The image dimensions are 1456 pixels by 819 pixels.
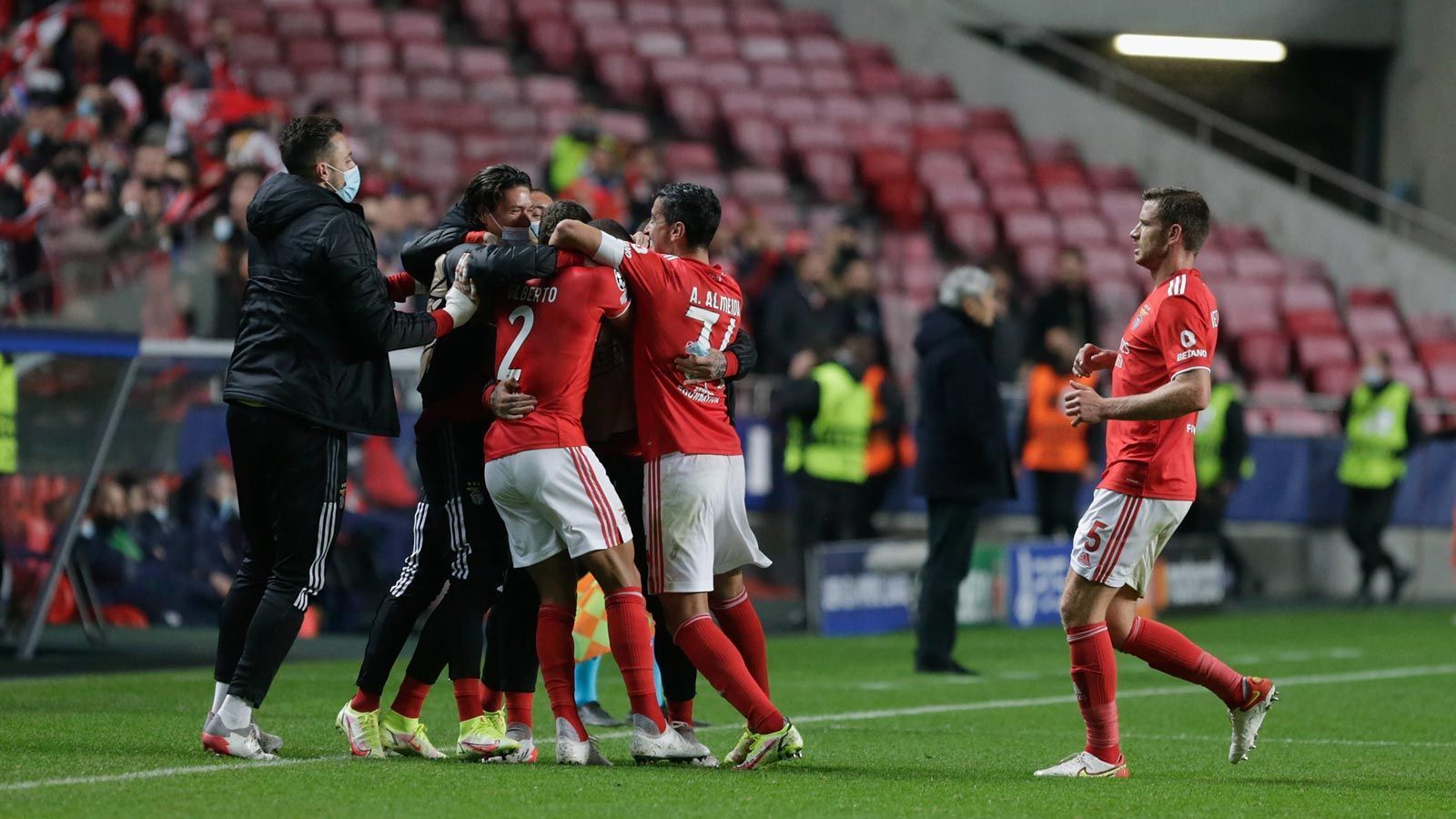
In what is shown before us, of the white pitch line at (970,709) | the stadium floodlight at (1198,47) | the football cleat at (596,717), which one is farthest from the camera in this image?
the stadium floodlight at (1198,47)

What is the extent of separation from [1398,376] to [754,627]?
15250 mm

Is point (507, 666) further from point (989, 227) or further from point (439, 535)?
point (989, 227)

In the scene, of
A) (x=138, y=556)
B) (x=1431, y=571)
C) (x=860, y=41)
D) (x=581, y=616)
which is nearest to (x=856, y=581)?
(x=138, y=556)


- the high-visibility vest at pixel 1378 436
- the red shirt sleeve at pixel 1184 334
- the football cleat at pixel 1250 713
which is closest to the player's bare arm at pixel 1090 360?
the red shirt sleeve at pixel 1184 334

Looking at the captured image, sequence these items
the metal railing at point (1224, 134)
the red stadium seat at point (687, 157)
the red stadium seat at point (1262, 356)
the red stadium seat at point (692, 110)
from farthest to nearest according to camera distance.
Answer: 1. the metal railing at point (1224, 134)
2. the red stadium seat at point (692, 110)
3. the red stadium seat at point (1262, 356)
4. the red stadium seat at point (687, 157)

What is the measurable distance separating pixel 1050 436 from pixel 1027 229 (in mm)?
5792

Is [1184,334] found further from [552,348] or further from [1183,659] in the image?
[552,348]

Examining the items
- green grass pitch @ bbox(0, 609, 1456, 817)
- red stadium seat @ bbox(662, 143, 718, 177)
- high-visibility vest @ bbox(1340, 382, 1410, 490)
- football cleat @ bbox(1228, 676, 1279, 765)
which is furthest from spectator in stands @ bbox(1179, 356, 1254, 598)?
football cleat @ bbox(1228, 676, 1279, 765)

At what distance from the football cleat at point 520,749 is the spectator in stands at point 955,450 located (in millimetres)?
4539

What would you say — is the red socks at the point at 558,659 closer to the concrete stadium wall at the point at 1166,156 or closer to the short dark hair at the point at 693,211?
the short dark hair at the point at 693,211

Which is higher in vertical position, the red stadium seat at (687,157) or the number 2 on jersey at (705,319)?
the red stadium seat at (687,157)

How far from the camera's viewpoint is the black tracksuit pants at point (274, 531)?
6730 mm

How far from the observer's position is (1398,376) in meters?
20.8

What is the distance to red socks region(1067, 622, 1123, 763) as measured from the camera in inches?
270
